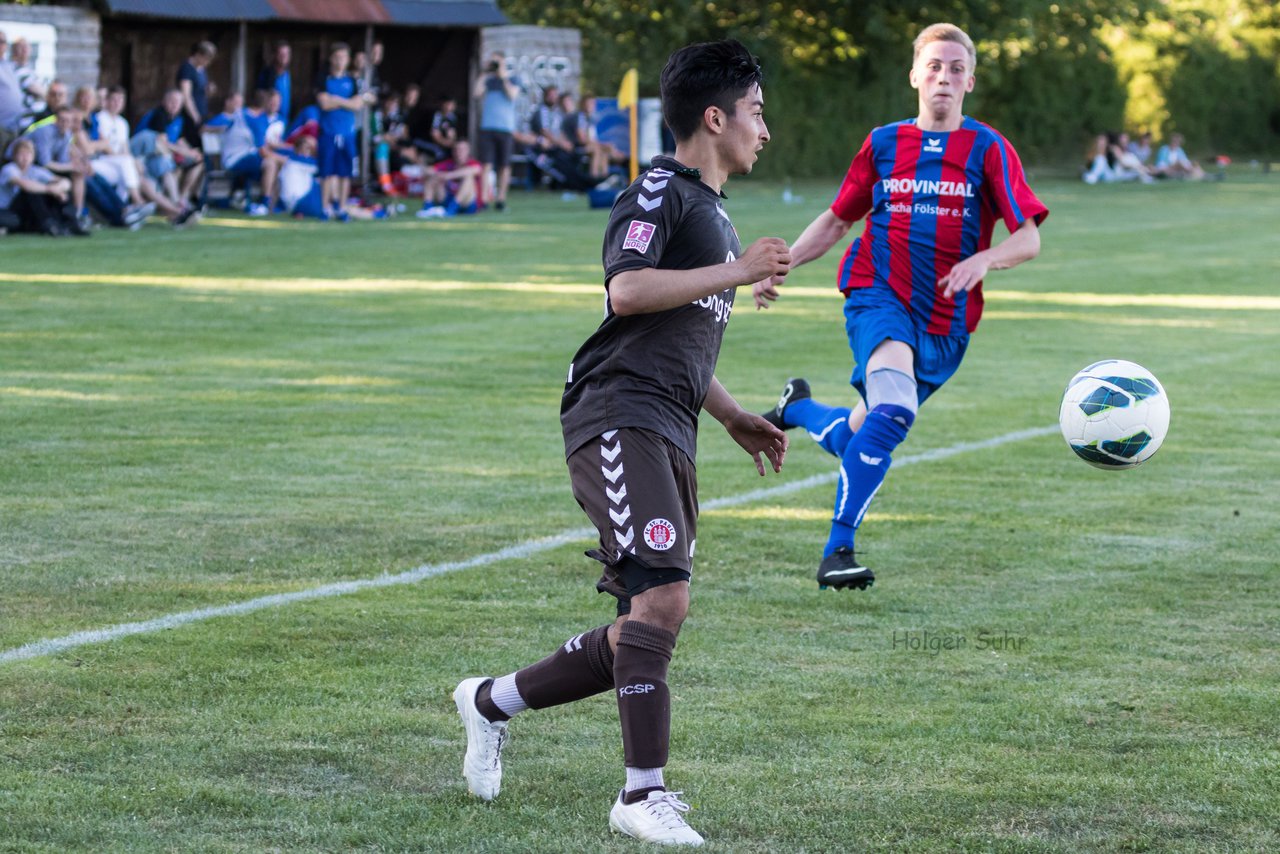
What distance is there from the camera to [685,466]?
4188mm

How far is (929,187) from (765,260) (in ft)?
10.8

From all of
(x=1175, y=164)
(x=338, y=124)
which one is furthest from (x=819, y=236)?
(x=1175, y=164)

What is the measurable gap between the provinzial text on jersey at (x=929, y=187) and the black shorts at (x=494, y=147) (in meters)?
20.2

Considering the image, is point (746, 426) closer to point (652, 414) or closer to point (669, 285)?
point (652, 414)

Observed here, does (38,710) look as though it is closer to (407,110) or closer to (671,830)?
(671,830)

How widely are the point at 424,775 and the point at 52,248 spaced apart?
50.6ft

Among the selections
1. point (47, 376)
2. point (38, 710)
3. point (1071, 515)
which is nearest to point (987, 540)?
point (1071, 515)

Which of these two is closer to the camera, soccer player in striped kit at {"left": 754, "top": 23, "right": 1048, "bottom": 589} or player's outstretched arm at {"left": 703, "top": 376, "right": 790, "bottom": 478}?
player's outstretched arm at {"left": 703, "top": 376, "right": 790, "bottom": 478}

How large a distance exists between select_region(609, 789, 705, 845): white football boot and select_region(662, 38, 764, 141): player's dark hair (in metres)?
1.51

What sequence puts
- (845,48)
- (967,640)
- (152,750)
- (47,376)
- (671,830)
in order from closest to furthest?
(671,830) < (152,750) < (967,640) < (47,376) < (845,48)

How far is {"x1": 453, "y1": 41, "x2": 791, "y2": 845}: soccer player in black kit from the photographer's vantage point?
A: 13.2 ft

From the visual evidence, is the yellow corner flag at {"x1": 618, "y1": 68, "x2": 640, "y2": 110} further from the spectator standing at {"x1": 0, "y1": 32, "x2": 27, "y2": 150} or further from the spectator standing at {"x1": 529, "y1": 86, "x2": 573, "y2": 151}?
the spectator standing at {"x1": 0, "y1": 32, "x2": 27, "y2": 150}

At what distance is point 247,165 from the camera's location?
25.0m

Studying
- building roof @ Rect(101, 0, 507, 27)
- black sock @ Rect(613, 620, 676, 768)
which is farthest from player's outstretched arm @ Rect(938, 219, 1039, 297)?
building roof @ Rect(101, 0, 507, 27)
